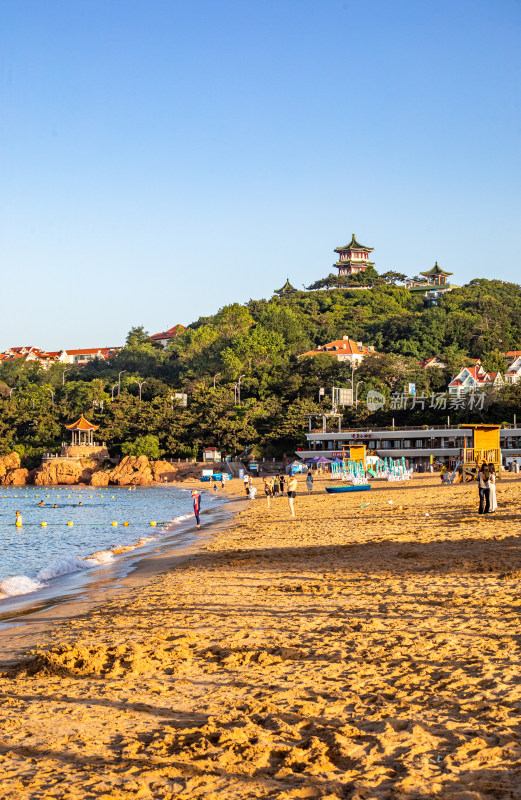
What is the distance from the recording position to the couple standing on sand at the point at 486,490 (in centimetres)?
2106

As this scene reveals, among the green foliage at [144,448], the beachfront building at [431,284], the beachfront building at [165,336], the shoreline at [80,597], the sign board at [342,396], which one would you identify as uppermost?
the beachfront building at [431,284]

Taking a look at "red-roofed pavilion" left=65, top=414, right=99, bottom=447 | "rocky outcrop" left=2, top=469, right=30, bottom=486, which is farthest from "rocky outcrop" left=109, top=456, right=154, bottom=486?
"rocky outcrop" left=2, top=469, right=30, bottom=486

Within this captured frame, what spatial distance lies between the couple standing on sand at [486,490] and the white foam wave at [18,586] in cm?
1222

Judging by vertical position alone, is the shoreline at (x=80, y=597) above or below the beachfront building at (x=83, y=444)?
below

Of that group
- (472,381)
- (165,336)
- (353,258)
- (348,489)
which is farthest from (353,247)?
(348,489)

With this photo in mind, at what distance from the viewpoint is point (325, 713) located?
570cm

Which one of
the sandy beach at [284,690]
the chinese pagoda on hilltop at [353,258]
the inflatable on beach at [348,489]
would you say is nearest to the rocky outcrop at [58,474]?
the inflatable on beach at [348,489]

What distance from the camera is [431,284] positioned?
178 m

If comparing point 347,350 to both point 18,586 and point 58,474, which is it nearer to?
point 58,474

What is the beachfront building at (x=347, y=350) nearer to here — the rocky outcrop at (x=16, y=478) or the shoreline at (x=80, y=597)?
the rocky outcrop at (x=16, y=478)

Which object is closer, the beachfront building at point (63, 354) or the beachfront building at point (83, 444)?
the beachfront building at point (83, 444)

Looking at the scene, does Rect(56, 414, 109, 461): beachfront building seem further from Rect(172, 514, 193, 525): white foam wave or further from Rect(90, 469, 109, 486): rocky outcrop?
Rect(172, 514, 193, 525): white foam wave

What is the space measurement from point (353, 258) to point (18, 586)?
571 feet

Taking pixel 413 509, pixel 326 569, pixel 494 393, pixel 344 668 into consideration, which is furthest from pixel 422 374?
pixel 344 668
